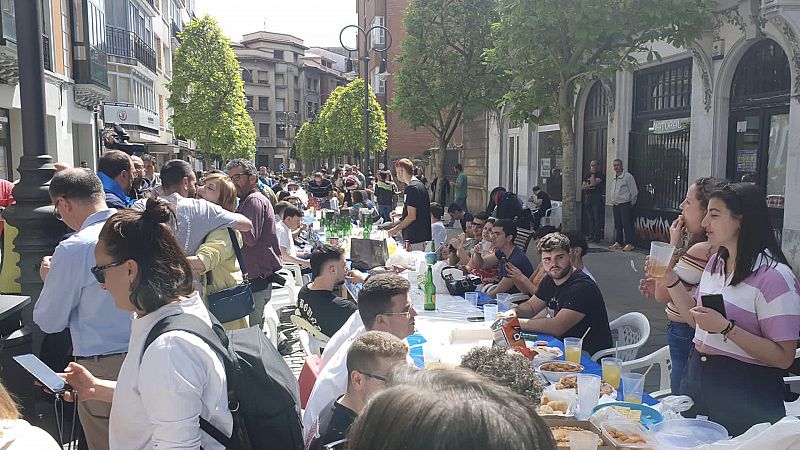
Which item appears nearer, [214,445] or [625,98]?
[214,445]

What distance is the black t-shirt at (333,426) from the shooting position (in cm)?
254

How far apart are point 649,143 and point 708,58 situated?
103 inches

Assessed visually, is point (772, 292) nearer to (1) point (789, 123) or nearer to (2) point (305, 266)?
(2) point (305, 266)

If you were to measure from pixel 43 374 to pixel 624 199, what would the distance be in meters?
12.4

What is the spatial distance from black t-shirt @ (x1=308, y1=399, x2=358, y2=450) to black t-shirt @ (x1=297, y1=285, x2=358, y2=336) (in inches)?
83.5

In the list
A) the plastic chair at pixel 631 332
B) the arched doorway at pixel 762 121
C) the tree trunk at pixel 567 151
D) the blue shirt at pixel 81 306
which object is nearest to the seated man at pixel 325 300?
the blue shirt at pixel 81 306

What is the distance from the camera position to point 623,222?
13555mm

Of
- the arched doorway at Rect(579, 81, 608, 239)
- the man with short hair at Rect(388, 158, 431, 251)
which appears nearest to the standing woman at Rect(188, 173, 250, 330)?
the man with short hair at Rect(388, 158, 431, 251)

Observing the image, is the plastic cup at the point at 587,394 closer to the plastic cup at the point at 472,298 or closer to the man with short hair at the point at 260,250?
the plastic cup at the point at 472,298

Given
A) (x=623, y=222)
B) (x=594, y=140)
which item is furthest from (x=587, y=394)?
(x=594, y=140)

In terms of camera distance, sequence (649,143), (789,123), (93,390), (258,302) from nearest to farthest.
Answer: (93,390) → (258,302) → (789,123) → (649,143)

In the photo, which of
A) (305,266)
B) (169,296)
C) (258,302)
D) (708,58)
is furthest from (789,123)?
(169,296)

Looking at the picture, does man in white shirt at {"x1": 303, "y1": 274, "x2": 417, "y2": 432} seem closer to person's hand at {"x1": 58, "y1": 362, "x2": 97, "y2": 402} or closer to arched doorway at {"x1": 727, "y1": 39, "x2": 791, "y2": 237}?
person's hand at {"x1": 58, "y1": 362, "x2": 97, "y2": 402}

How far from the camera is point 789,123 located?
944 cm
